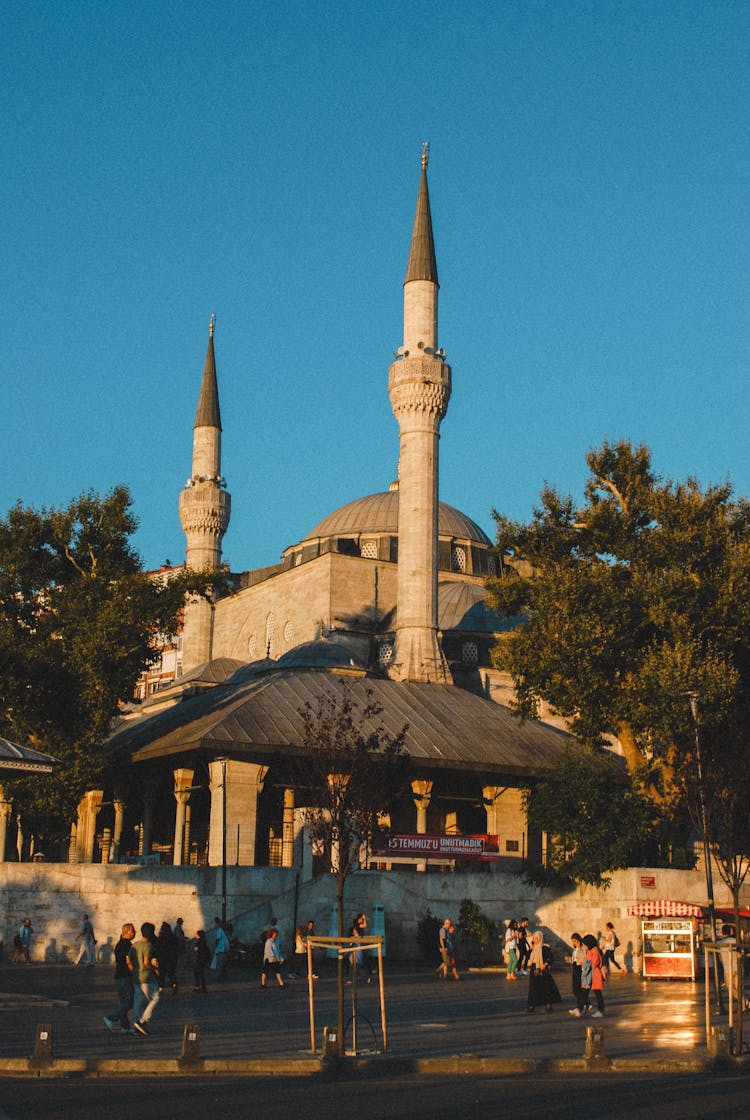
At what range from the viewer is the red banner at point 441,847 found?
33406 millimetres

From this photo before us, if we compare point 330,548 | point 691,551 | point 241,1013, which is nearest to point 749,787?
point 691,551

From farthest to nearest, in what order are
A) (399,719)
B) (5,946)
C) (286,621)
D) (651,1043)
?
(286,621), (399,719), (5,946), (651,1043)

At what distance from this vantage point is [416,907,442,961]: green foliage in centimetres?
3117

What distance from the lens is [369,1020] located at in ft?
53.1

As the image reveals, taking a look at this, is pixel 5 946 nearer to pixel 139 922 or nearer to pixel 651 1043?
pixel 139 922

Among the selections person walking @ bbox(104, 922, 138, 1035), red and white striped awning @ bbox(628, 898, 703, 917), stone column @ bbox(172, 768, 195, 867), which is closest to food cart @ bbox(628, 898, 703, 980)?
red and white striped awning @ bbox(628, 898, 703, 917)

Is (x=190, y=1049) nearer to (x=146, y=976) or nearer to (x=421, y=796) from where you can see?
(x=146, y=976)

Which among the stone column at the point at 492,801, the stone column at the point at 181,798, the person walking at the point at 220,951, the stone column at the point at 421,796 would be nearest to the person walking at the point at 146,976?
the person walking at the point at 220,951

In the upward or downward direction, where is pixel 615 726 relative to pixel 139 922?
upward

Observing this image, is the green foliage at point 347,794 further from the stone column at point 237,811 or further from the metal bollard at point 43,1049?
the stone column at point 237,811

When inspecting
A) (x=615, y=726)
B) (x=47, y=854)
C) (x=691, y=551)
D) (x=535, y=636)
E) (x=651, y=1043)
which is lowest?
(x=651, y=1043)

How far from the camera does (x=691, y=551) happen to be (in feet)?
119

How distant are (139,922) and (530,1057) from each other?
17793 mm

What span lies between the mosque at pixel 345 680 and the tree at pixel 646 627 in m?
4.24
